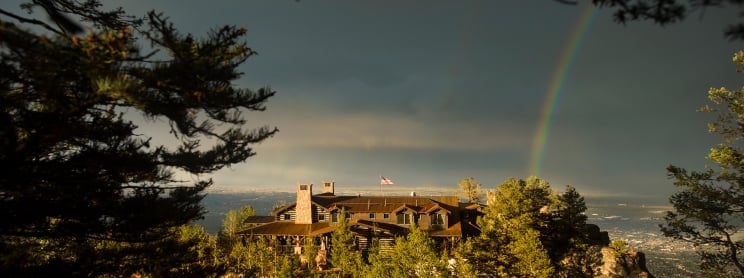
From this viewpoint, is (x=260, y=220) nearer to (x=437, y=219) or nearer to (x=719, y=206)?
(x=437, y=219)

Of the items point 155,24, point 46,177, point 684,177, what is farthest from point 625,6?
point 684,177

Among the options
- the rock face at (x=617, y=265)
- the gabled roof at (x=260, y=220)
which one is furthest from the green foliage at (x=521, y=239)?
the gabled roof at (x=260, y=220)

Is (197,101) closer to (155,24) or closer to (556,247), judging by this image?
(155,24)

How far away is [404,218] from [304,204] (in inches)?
466

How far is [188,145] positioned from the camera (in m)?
8.33

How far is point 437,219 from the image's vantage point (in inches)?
1569

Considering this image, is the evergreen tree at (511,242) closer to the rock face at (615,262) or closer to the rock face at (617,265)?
the rock face at (615,262)

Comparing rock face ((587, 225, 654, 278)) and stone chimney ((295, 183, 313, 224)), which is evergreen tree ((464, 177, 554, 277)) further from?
stone chimney ((295, 183, 313, 224))

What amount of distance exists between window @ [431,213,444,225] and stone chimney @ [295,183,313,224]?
14.0 m

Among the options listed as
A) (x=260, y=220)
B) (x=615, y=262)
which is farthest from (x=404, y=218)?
(x=260, y=220)

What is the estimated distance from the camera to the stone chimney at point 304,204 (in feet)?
140

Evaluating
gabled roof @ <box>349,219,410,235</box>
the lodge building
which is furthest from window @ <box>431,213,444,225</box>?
gabled roof @ <box>349,219,410,235</box>

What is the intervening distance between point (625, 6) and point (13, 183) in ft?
34.9

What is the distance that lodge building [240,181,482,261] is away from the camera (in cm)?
3841
